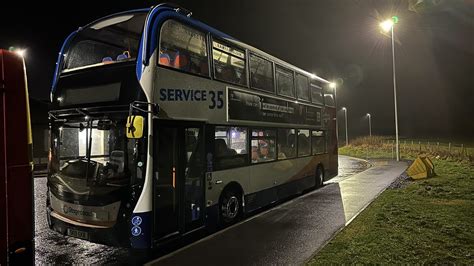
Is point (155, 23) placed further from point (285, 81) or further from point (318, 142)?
point (318, 142)

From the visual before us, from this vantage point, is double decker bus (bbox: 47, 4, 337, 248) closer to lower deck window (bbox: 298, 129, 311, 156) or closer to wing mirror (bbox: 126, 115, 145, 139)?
wing mirror (bbox: 126, 115, 145, 139)

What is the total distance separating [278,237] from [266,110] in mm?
3798

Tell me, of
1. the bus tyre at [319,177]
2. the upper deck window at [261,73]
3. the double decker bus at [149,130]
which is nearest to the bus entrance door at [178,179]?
the double decker bus at [149,130]

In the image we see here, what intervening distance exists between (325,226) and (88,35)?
633 centimetres

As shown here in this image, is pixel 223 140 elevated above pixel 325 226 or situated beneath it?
elevated above

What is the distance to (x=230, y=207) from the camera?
801cm

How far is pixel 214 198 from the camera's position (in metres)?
7.33

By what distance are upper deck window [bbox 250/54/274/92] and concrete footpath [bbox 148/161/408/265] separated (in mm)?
Answer: 3371

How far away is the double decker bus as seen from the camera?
18.1 feet

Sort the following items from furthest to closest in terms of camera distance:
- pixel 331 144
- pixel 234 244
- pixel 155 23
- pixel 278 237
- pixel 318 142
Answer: pixel 331 144 → pixel 318 142 → pixel 278 237 → pixel 234 244 → pixel 155 23

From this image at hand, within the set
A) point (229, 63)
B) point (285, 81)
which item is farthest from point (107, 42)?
point (285, 81)

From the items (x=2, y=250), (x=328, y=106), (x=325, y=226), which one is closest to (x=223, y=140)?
(x=325, y=226)

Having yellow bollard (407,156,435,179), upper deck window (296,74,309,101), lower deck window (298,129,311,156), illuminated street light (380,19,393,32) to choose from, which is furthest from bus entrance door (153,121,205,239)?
illuminated street light (380,19,393,32)

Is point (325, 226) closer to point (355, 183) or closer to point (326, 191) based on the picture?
point (326, 191)
